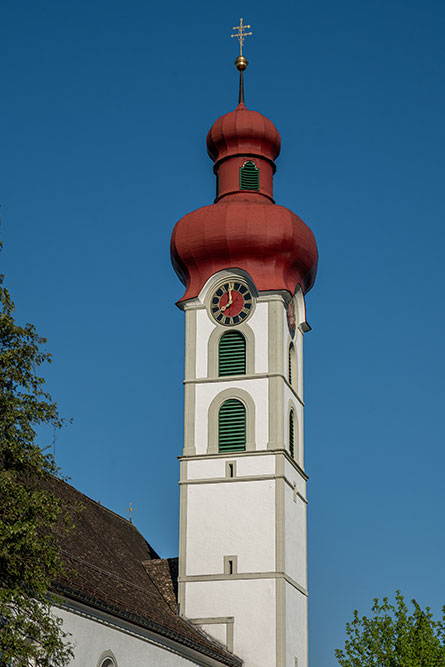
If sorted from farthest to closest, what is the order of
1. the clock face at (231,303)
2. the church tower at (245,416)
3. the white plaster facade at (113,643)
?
the clock face at (231,303), the church tower at (245,416), the white plaster facade at (113,643)

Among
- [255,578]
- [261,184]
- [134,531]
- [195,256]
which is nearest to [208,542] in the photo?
[255,578]

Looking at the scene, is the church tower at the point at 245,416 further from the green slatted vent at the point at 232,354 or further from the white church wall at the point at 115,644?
the white church wall at the point at 115,644

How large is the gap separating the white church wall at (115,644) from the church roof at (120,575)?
10.9 inches

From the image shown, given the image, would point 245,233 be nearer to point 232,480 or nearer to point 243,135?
point 243,135

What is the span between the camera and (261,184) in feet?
127

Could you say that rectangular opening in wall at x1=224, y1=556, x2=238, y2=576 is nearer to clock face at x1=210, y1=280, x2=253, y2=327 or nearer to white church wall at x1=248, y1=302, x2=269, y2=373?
white church wall at x1=248, y1=302, x2=269, y2=373

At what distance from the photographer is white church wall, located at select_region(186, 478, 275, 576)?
33031 mm

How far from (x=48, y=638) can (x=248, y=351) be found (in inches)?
758

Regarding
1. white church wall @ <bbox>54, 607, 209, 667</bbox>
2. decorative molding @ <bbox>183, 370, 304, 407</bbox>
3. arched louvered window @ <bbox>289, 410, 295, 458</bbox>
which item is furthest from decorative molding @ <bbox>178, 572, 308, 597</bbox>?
decorative molding @ <bbox>183, 370, 304, 407</bbox>

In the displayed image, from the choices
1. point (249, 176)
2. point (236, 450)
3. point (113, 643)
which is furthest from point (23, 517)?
point (249, 176)

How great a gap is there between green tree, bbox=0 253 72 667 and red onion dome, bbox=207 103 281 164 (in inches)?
863

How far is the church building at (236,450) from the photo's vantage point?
105 ft

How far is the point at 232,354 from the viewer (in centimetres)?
3562

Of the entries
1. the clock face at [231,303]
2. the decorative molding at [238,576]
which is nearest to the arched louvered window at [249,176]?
the clock face at [231,303]
